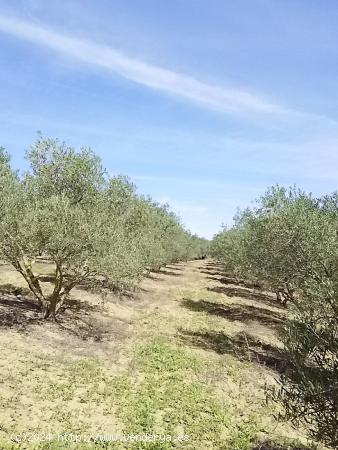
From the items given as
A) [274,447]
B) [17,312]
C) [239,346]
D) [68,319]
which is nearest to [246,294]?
[239,346]

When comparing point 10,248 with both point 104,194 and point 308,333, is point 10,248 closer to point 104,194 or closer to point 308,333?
point 104,194

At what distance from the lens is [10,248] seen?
25.2 m

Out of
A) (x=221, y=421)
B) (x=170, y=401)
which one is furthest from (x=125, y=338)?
(x=221, y=421)

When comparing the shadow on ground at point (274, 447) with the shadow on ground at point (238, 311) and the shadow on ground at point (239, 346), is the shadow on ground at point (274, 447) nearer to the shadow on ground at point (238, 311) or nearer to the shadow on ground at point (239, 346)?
the shadow on ground at point (239, 346)

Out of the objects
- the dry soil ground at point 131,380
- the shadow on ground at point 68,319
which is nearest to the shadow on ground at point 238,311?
the dry soil ground at point 131,380

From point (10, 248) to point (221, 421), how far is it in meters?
16.4

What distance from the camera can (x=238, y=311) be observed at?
45375 mm

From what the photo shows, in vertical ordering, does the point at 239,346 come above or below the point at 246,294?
below

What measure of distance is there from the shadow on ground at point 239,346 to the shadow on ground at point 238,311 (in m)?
7.44

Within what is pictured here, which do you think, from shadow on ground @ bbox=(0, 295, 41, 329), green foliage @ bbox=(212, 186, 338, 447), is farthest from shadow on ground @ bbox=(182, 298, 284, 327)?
shadow on ground @ bbox=(0, 295, 41, 329)

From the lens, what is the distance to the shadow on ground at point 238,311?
41.7 m

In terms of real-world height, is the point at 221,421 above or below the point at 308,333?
below

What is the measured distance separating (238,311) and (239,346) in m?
15.1

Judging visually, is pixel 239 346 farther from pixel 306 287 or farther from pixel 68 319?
pixel 68 319
